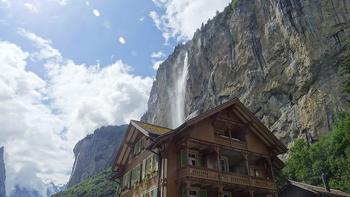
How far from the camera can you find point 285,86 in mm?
77562

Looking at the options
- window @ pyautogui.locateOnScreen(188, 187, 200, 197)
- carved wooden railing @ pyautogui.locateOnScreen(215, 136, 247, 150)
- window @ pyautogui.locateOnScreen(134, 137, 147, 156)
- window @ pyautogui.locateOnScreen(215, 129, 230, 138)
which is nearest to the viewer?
window @ pyautogui.locateOnScreen(188, 187, 200, 197)

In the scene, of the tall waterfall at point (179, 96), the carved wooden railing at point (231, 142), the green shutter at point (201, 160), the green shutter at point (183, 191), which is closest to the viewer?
the green shutter at point (183, 191)

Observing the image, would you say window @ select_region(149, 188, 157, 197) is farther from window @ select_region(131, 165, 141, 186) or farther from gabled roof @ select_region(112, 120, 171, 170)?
gabled roof @ select_region(112, 120, 171, 170)

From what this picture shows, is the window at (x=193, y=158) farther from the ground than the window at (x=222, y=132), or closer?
closer

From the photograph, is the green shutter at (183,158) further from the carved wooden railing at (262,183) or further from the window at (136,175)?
the carved wooden railing at (262,183)

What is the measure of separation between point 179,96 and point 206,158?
109 meters

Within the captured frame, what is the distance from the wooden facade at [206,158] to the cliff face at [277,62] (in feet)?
131

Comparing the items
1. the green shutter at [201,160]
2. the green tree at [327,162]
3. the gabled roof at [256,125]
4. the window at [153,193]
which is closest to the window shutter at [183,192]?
the window at [153,193]

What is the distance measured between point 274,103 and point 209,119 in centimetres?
5399

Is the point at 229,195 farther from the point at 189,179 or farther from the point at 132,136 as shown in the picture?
the point at 132,136

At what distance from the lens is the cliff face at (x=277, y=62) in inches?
2744

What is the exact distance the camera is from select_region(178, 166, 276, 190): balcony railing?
82.9ft

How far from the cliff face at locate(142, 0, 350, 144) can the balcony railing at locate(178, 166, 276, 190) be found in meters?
42.4

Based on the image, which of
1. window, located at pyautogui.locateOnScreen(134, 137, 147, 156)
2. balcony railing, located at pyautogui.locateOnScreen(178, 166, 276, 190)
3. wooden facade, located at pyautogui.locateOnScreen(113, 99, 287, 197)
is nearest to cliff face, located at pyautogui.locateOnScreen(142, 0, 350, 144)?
wooden facade, located at pyautogui.locateOnScreen(113, 99, 287, 197)
